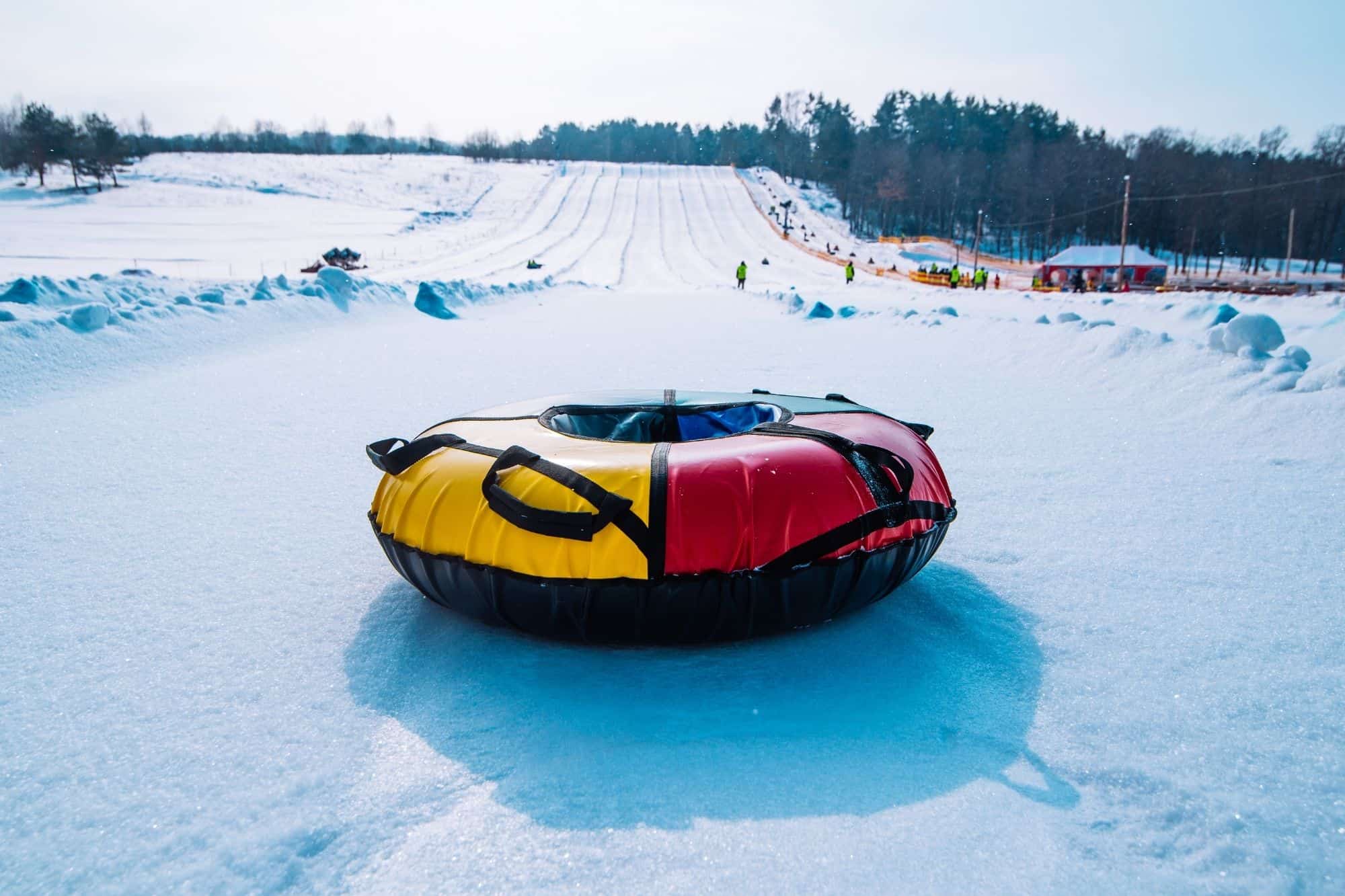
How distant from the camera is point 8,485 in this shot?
131 inches

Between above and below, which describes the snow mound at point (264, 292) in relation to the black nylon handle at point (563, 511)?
above

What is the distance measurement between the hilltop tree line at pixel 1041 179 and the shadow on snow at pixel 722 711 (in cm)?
4149

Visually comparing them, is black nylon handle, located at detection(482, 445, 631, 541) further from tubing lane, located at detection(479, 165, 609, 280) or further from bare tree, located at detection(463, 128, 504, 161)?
bare tree, located at detection(463, 128, 504, 161)

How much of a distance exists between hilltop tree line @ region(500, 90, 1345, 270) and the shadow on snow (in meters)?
41.5

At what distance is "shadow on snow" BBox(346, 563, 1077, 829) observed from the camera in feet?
5.05

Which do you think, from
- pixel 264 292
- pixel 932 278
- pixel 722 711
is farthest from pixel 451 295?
pixel 932 278

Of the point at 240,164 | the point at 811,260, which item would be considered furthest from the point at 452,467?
the point at 240,164

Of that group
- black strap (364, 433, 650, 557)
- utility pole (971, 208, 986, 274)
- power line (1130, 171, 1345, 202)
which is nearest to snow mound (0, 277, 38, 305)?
black strap (364, 433, 650, 557)

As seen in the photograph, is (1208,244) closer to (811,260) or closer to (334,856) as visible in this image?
(811,260)

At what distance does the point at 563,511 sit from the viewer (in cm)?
188

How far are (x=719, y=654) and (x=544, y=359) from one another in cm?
566

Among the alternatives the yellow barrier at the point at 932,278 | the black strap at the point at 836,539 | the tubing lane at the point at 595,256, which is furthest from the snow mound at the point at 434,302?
the yellow barrier at the point at 932,278

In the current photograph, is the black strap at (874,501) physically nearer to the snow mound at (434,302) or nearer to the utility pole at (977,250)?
the snow mound at (434,302)

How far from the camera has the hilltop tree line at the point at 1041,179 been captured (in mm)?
42531
